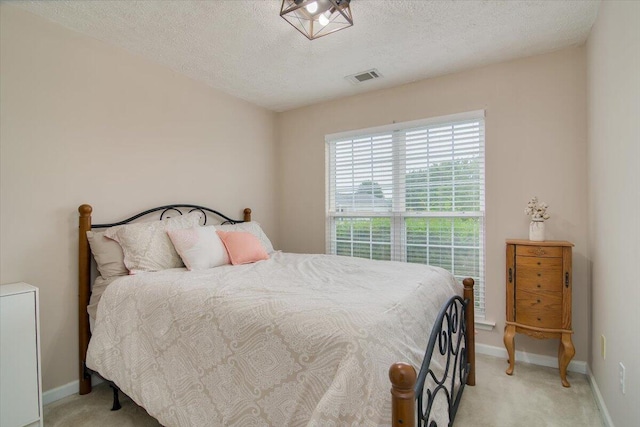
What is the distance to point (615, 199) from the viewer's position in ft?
5.58

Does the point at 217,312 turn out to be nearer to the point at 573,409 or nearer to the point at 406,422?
the point at 406,422

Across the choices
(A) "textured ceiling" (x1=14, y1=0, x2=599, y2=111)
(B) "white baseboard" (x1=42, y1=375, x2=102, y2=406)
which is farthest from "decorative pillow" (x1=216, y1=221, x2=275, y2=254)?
(B) "white baseboard" (x1=42, y1=375, x2=102, y2=406)

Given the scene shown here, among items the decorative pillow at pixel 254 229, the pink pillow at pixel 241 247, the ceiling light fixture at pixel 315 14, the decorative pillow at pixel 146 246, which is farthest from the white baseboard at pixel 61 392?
the ceiling light fixture at pixel 315 14

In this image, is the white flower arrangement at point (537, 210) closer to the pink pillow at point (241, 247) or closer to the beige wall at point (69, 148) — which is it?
the pink pillow at point (241, 247)

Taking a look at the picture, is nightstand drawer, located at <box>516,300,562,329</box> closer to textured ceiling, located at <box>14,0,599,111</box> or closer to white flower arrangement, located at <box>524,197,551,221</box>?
white flower arrangement, located at <box>524,197,551,221</box>

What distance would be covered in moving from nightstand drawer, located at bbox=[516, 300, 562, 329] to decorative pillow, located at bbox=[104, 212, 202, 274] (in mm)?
2575

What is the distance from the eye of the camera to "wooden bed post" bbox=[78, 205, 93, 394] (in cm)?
220

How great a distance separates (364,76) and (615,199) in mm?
2129

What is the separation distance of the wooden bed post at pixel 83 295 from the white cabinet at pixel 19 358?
1.29ft

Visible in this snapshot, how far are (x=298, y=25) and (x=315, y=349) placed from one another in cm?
205

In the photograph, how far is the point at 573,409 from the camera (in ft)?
6.46

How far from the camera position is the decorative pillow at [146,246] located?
218 cm

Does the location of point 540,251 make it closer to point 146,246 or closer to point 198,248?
point 198,248

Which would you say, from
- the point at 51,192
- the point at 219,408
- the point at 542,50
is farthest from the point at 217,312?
the point at 542,50
